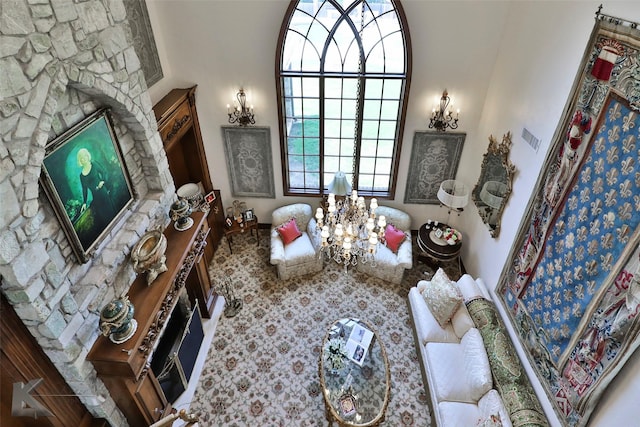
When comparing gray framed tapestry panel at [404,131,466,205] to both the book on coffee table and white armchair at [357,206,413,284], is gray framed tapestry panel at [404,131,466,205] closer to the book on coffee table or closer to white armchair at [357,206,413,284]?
white armchair at [357,206,413,284]

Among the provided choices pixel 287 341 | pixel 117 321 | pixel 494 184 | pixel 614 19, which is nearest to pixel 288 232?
pixel 287 341

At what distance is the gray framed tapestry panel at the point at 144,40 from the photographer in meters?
4.50

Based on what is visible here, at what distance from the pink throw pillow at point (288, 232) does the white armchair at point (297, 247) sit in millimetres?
57

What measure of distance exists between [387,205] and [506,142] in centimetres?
241

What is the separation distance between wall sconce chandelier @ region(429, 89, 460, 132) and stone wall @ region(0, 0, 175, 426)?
13.0 ft

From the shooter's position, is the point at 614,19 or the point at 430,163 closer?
the point at 614,19

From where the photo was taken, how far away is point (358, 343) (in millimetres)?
4637

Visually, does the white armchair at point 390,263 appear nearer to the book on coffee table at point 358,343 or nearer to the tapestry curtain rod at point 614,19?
the book on coffee table at point 358,343

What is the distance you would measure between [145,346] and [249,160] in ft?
12.0

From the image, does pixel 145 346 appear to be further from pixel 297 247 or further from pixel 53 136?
pixel 297 247

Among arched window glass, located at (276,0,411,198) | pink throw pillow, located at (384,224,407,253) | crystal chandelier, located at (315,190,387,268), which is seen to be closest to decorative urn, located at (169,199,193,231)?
crystal chandelier, located at (315,190,387,268)

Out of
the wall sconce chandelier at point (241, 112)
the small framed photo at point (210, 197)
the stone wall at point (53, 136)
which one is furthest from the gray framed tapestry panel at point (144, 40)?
the small framed photo at point (210, 197)

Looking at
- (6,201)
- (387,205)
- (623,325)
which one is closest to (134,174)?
(6,201)

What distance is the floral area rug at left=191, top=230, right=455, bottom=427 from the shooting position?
4.50m
